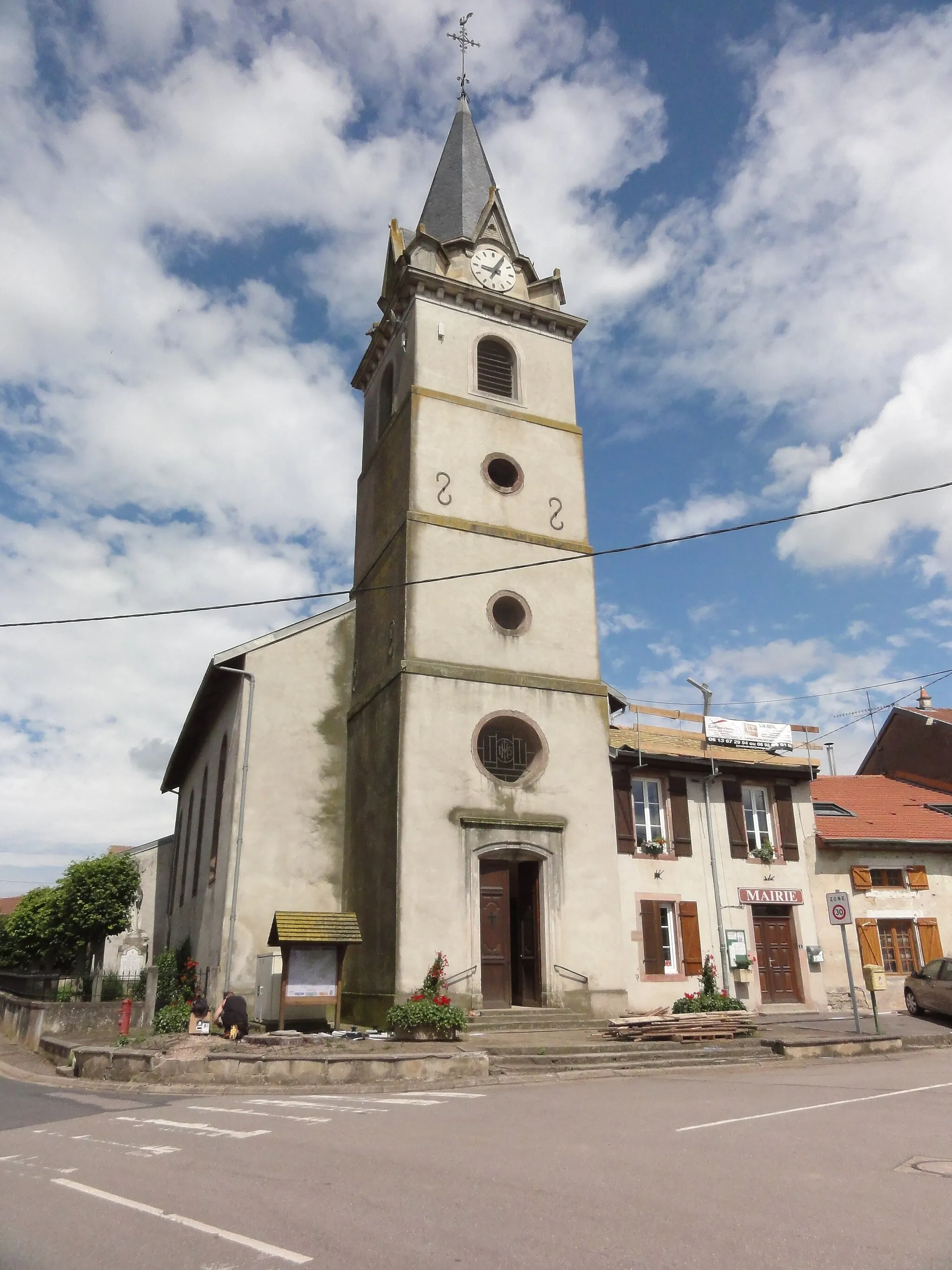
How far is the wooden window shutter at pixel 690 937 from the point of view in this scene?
20.0m

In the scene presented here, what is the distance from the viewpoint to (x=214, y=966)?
61.6ft

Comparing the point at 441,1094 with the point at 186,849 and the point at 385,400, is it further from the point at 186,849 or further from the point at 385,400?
the point at 186,849

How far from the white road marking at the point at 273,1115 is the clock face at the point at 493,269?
749 inches

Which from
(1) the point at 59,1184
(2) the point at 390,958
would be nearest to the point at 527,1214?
(1) the point at 59,1184

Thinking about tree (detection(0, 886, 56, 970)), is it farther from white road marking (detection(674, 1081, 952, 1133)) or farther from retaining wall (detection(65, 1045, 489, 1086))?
white road marking (detection(674, 1081, 952, 1133))

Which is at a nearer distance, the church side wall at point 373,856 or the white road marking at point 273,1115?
the white road marking at point 273,1115

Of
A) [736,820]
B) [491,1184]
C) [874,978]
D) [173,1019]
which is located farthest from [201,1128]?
[736,820]

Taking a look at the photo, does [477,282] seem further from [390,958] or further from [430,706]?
[390,958]

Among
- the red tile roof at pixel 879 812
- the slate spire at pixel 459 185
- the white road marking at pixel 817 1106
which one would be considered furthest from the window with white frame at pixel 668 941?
the slate spire at pixel 459 185

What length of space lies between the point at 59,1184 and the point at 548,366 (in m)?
20.4

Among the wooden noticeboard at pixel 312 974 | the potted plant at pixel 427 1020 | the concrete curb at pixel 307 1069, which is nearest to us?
the concrete curb at pixel 307 1069

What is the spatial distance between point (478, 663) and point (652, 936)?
23.3 feet

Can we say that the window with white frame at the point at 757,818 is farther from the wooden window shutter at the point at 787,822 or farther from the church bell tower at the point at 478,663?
the church bell tower at the point at 478,663

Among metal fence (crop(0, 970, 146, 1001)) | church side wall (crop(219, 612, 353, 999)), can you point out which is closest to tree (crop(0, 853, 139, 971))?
metal fence (crop(0, 970, 146, 1001))
